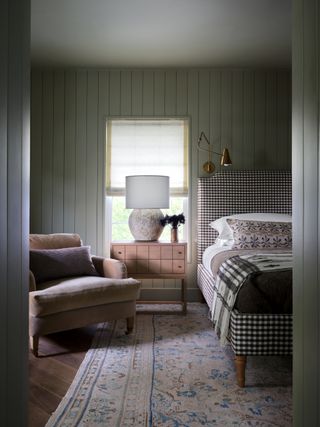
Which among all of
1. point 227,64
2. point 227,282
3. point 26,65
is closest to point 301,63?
point 26,65

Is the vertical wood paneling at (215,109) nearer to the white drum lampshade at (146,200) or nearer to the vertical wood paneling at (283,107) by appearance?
the vertical wood paneling at (283,107)

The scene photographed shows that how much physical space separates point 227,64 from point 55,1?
6.62 feet

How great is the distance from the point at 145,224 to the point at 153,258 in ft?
1.20

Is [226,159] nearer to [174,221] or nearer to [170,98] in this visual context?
[174,221]

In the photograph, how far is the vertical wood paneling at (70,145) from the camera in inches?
175

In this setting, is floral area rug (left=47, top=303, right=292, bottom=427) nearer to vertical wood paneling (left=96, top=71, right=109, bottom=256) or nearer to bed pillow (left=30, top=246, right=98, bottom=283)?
bed pillow (left=30, top=246, right=98, bottom=283)

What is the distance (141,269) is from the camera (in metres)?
3.96

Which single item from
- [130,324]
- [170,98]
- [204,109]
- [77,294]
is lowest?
[130,324]

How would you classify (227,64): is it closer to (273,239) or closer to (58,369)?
(273,239)

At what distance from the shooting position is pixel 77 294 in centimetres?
288

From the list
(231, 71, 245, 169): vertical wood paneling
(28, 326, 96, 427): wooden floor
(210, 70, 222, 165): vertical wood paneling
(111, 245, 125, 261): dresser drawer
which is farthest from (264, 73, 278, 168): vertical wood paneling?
(28, 326, 96, 427): wooden floor

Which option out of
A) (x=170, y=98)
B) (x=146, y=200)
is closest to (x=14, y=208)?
A: (x=146, y=200)

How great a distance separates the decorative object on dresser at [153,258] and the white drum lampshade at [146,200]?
0.19 m

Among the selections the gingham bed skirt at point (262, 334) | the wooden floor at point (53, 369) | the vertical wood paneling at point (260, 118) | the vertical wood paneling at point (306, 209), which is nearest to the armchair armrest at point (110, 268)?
the wooden floor at point (53, 369)
